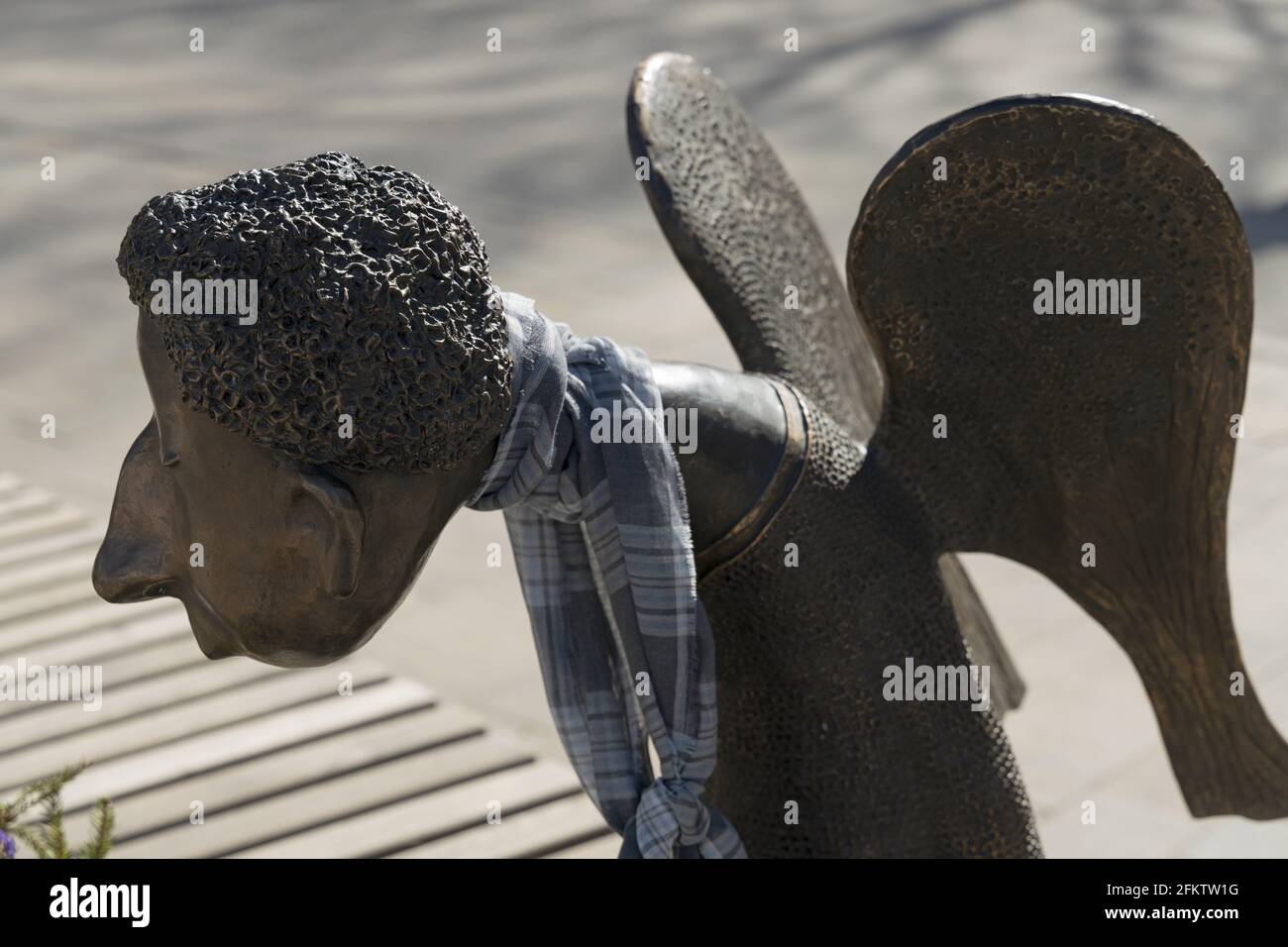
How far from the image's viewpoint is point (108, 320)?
20.3 feet

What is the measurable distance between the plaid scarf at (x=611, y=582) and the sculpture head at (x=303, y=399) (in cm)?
7

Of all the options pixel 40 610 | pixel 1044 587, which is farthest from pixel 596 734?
pixel 1044 587

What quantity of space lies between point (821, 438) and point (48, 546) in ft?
9.13

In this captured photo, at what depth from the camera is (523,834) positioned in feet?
9.86

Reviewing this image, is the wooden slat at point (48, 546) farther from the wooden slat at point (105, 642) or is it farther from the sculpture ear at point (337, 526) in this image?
the sculpture ear at point (337, 526)

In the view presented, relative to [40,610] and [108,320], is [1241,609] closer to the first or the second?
[40,610]

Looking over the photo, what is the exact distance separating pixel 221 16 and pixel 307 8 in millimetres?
504

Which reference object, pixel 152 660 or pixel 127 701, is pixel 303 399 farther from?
pixel 152 660

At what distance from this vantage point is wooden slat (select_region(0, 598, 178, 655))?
3.65 meters

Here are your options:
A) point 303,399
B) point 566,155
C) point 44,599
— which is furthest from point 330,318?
point 566,155

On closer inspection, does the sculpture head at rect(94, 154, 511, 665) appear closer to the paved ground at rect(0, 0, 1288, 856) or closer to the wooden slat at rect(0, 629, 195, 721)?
the wooden slat at rect(0, 629, 195, 721)

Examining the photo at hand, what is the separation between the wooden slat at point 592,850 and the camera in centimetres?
296
